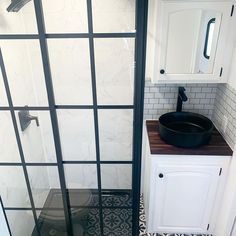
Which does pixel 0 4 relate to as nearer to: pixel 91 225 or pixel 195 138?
pixel 195 138

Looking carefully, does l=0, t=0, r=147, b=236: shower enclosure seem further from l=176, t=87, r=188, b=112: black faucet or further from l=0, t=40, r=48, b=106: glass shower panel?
l=176, t=87, r=188, b=112: black faucet

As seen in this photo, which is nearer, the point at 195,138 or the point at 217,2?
the point at 217,2

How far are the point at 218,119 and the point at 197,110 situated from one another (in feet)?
0.66

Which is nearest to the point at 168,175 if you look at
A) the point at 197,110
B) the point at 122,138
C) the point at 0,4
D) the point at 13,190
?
the point at 122,138

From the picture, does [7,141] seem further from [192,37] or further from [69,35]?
[192,37]

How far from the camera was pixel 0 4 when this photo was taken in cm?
108

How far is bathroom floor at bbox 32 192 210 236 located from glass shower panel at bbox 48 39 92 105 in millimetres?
704

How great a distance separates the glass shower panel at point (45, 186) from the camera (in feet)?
4.78

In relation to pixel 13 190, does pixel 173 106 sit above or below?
above

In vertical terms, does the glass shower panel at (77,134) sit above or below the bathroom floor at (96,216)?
above

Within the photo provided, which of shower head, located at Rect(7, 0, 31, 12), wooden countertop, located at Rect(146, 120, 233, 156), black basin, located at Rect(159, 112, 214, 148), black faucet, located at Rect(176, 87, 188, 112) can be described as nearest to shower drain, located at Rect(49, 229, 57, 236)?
wooden countertop, located at Rect(146, 120, 233, 156)

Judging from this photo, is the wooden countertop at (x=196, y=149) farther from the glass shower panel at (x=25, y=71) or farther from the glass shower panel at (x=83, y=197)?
the glass shower panel at (x=25, y=71)

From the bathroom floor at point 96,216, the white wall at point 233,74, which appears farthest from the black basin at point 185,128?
the bathroom floor at point 96,216

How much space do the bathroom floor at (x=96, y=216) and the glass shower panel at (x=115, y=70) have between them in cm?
71
